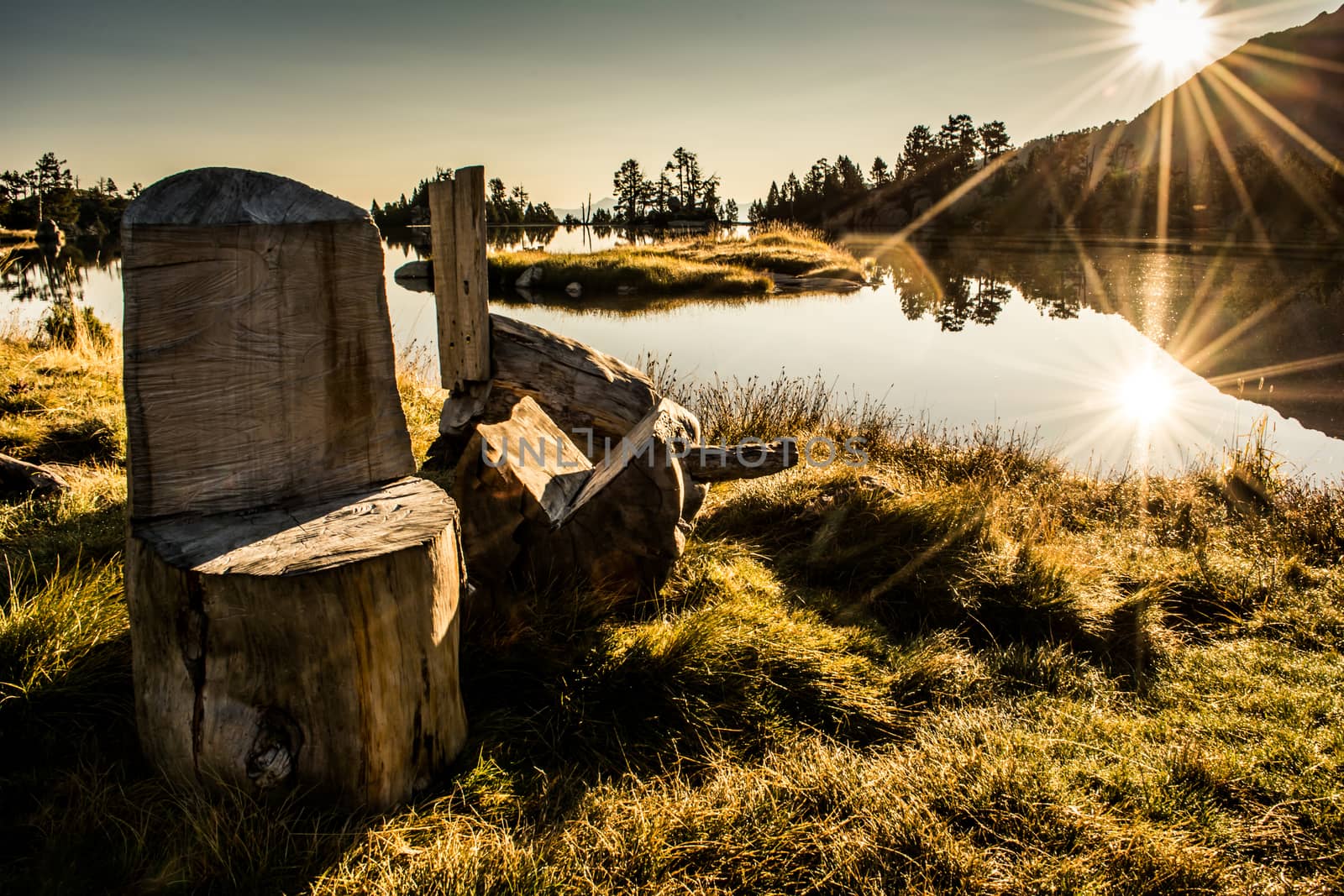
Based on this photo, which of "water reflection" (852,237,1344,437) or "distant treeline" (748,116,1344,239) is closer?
"water reflection" (852,237,1344,437)

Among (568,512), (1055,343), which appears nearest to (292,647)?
(568,512)

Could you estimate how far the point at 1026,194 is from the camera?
55.7 m

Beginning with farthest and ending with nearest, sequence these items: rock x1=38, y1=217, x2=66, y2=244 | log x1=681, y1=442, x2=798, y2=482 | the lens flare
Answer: rock x1=38, y1=217, x2=66, y2=244 → the lens flare → log x1=681, y1=442, x2=798, y2=482

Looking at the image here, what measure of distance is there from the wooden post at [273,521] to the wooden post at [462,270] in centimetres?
120

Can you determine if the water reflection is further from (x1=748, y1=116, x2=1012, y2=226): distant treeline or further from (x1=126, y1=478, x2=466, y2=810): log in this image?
(x1=748, y1=116, x2=1012, y2=226): distant treeline

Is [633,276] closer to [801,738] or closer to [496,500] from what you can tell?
[496,500]

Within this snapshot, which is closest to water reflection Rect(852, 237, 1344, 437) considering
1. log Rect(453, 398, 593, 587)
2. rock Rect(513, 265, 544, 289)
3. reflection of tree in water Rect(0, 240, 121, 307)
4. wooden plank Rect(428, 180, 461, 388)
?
log Rect(453, 398, 593, 587)

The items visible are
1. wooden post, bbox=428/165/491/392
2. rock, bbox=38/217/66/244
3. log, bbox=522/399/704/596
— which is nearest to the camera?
log, bbox=522/399/704/596

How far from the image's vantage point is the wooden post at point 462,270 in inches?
142

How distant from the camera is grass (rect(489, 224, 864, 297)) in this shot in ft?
82.5

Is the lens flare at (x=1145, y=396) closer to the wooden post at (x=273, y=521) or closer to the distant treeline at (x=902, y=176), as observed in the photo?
the wooden post at (x=273, y=521)

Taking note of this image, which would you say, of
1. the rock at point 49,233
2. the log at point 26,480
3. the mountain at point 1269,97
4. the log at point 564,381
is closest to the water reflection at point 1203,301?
the log at point 564,381

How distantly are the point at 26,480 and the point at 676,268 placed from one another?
23.0 m

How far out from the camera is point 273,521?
234 centimetres
